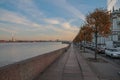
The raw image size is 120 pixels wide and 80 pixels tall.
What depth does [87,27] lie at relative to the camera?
31031 mm

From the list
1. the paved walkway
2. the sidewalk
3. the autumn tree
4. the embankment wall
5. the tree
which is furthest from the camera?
the autumn tree

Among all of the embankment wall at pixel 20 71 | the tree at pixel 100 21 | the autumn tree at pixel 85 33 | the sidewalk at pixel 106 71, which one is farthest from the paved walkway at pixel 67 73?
the autumn tree at pixel 85 33

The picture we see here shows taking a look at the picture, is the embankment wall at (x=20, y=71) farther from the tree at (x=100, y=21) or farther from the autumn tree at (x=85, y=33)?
the autumn tree at (x=85, y=33)

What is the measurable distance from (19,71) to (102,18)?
2075cm

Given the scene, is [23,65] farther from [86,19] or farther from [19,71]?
[86,19]

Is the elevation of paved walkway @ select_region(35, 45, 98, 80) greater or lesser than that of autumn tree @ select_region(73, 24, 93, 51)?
lesser

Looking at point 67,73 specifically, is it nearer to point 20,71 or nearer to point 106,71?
point 106,71

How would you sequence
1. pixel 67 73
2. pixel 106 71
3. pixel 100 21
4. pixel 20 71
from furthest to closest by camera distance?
pixel 100 21 < pixel 106 71 < pixel 67 73 < pixel 20 71

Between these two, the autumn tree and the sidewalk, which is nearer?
the sidewalk

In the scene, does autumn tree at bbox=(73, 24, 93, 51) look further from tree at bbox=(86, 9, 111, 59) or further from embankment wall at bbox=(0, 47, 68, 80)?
embankment wall at bbox=(0, 47, 68, 80)

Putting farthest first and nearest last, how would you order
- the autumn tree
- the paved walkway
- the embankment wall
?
1. the autumn tree
2. the paved walkway
3. the embankment wall

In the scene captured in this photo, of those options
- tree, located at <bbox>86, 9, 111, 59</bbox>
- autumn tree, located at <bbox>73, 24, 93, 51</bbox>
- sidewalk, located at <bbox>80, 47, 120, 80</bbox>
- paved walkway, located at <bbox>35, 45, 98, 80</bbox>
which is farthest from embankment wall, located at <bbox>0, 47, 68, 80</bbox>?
autumn tree, located at <bbox>73, 24, 93, 51</bbox>

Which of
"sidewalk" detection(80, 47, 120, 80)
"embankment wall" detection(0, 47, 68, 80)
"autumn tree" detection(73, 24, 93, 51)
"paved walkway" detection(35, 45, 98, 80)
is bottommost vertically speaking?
"sidewalk" detection(80, 47, 120, 80)

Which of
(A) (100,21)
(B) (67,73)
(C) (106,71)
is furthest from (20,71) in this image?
(A) (100,21)
